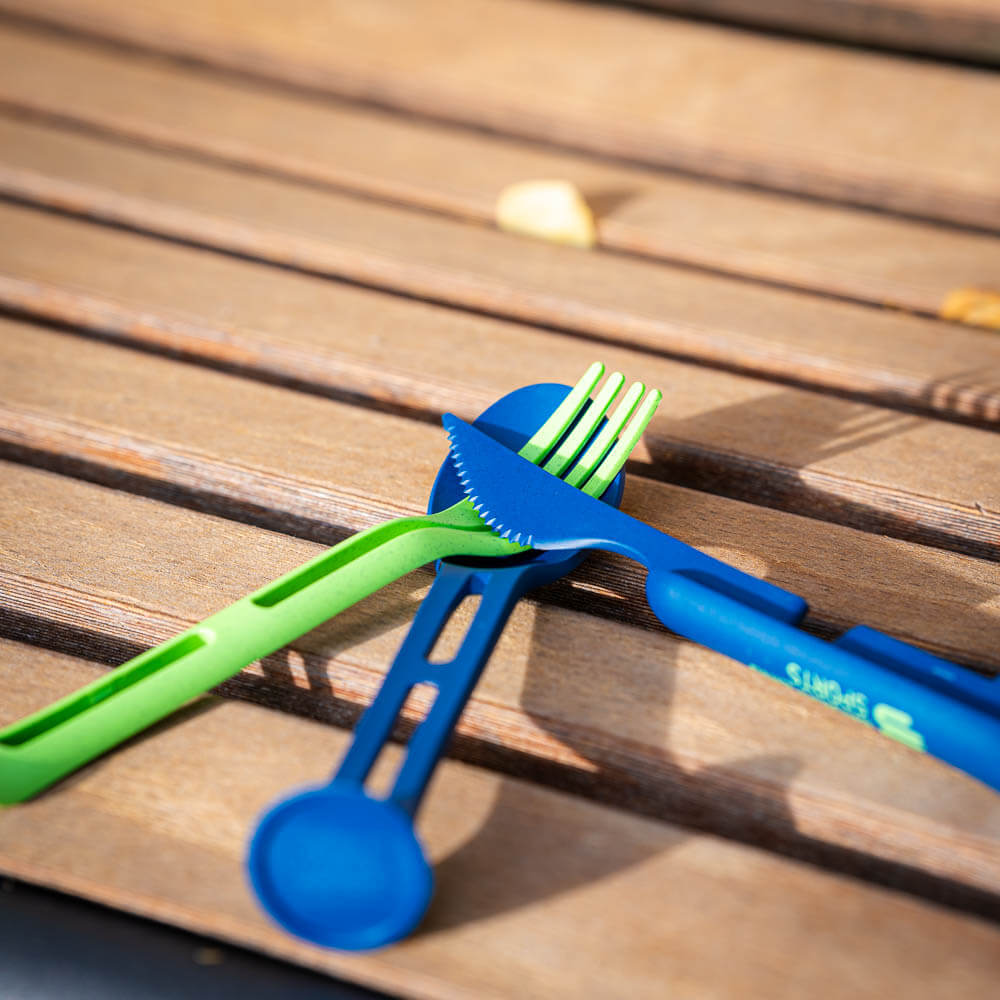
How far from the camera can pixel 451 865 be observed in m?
0.60

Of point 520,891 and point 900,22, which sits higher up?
point 900,22

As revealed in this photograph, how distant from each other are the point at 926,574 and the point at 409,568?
438mm

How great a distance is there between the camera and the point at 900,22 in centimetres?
147

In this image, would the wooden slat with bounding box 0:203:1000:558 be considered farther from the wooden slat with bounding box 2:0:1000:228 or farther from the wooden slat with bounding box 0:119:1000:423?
the wooden slat with bounding box 2:0:1000:228

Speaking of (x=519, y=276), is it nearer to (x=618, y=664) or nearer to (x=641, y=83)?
(x=641, y=83)

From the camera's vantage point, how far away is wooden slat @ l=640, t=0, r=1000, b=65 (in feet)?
4.74

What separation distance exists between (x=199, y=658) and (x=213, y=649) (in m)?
0.01

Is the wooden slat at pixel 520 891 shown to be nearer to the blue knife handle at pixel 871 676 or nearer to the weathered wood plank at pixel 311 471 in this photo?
the blue knife handle at pixel 871 676

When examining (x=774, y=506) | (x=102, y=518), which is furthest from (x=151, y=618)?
(x=774, y=506)

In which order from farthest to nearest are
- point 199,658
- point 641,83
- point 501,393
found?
point 641,83 → point 501,393 → point 199,658

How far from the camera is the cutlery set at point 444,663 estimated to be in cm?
54

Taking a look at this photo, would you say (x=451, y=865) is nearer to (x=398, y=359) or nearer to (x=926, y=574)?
(x=926, y=574)

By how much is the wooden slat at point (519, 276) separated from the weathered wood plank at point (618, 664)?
291 millimetres

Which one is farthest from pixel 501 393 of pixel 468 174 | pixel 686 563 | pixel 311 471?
pixel 468 174
